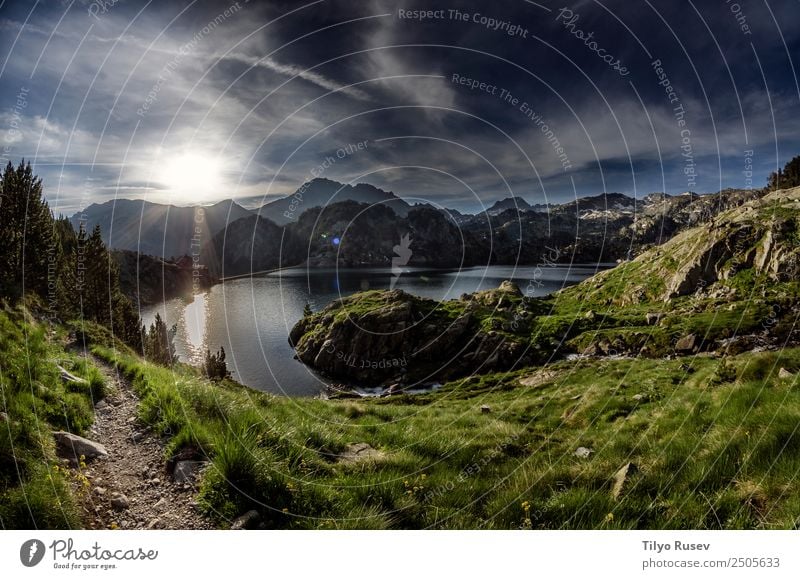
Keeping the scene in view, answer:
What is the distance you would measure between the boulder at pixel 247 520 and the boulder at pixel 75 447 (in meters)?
2.66

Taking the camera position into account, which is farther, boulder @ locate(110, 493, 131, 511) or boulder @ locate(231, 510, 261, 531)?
boulder @ locate(110, 493, 131, 511)

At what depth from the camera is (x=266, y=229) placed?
171 meters

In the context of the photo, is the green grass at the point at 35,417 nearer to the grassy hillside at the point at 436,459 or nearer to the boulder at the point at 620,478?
the grassy hillside at the point at 436,459

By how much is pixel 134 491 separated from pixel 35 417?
7.22 ft

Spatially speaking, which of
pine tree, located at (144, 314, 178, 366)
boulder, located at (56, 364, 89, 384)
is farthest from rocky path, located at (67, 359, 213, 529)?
pine tree, located at (144, 314, 178, 366)

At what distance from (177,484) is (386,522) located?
2.94 metres

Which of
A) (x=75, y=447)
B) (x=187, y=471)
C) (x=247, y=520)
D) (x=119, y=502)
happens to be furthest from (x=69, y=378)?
(x=247, y=520)

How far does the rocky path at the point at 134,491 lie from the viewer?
4.37 meters

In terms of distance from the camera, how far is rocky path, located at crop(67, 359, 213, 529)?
4367 mm

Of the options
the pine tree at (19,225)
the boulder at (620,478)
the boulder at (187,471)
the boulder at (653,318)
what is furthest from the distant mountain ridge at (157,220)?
the boulder at (653,318)

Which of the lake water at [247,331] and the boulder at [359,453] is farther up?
the boulder at [359,453]
